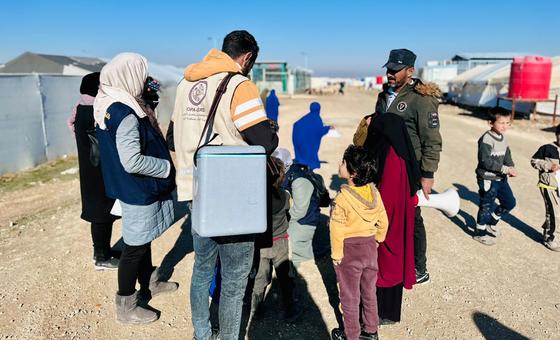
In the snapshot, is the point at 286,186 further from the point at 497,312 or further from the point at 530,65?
the point at 530,65

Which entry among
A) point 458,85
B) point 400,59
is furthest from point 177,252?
point 458,85

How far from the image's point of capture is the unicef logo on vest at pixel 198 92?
227cm

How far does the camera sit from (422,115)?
319 centimetres

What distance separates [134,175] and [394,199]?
1804 mm

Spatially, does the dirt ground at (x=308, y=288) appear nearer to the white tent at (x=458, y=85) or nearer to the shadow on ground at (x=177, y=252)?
the shadow on ground at (x=177, y=252)

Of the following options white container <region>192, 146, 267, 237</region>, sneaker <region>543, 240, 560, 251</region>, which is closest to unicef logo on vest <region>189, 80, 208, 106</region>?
white container <region>192, 146, 267, 237</region>

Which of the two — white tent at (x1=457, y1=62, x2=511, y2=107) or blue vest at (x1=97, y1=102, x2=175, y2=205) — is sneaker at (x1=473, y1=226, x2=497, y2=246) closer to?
blue vest at (x1=97, y1=102, x2=175, y2=205)

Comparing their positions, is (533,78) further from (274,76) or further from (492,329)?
(274,76)

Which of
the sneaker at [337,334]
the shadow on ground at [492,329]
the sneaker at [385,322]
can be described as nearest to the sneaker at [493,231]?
the shadow on ground at [492,329]

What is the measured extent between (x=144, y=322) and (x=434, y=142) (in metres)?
2.72

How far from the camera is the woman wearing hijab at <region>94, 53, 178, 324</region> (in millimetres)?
2561

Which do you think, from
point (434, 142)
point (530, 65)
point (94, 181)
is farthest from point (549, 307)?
point (530, 65)

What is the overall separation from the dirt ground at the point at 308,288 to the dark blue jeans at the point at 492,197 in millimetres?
374

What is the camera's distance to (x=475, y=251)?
4543mm
